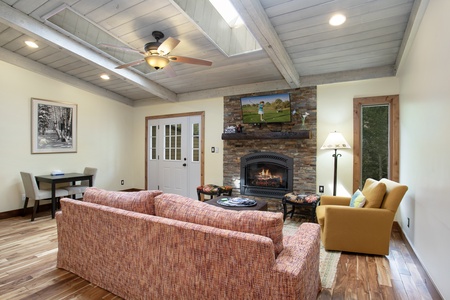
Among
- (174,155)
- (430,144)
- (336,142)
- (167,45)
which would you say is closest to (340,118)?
(336,142)

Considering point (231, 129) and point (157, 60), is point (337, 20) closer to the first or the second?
point (157, 60)

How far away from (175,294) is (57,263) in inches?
64.3

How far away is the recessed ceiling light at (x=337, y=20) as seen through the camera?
265 cm

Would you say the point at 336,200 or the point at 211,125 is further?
the point at 211,125

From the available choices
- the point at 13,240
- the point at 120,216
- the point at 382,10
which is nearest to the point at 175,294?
the point at 120,216

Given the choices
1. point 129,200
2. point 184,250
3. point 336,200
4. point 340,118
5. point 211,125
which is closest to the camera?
point 184,250

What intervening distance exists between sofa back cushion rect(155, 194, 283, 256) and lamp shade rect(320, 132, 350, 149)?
2.70 metres

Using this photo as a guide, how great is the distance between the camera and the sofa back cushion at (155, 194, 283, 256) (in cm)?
143

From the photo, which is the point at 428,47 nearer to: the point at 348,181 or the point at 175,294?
the point at 348,181

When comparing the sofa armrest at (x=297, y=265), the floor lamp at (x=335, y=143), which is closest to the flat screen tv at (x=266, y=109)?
the floor lamp at (x=335, y=143)

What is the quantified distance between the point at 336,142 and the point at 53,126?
17.6 ft

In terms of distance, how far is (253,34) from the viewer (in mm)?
2799

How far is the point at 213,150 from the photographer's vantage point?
5336 mm

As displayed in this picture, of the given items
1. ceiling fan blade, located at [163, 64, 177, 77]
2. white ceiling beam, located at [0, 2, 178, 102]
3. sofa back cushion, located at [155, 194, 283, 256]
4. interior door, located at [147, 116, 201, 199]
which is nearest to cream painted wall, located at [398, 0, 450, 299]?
sofa back cushion, located at [155, 194, 283, 256]
